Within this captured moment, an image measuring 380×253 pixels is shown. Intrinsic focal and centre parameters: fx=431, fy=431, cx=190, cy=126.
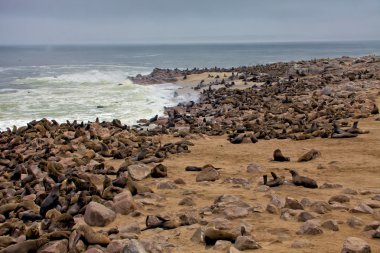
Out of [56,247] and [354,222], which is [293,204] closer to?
[354,222]

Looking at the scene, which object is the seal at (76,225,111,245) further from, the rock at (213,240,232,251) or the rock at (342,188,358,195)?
the rock at (342,188,358,195)

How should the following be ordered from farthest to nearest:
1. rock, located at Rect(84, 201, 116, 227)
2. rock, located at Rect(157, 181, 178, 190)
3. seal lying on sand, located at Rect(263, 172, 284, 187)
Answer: rock, located at Rect(157, 181, 178, 190) → seal lying on sand, located at Rect(263, 172, 284, 187) → rock, located at Rect(84, 201, 116, 227)

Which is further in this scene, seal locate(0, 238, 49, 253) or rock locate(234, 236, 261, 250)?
seal locate(0, 238, 49, 253)

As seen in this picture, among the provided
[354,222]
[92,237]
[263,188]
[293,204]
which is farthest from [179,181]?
[354,222]

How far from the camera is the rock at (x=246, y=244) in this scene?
4.74 m

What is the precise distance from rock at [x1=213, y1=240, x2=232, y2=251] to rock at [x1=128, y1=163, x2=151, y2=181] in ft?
11.6

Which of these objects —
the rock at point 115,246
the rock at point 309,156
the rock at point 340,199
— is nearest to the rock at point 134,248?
the rock at point 115,246

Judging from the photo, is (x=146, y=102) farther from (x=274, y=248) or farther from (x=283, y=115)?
(x=274, y=248)

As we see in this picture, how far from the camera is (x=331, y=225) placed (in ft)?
17.1

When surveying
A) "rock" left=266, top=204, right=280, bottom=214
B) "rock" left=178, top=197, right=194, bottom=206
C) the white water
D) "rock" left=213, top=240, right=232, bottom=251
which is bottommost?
the white water

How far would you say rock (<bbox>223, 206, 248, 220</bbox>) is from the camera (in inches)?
230

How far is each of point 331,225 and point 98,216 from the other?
3123 millimetres

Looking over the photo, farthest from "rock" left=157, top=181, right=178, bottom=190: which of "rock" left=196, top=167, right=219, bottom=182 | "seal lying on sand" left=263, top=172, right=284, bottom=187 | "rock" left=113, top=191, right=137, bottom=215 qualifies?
"seal lying on sand" left=263, top=172, right=284, bottom=187

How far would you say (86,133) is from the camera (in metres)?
13.4
